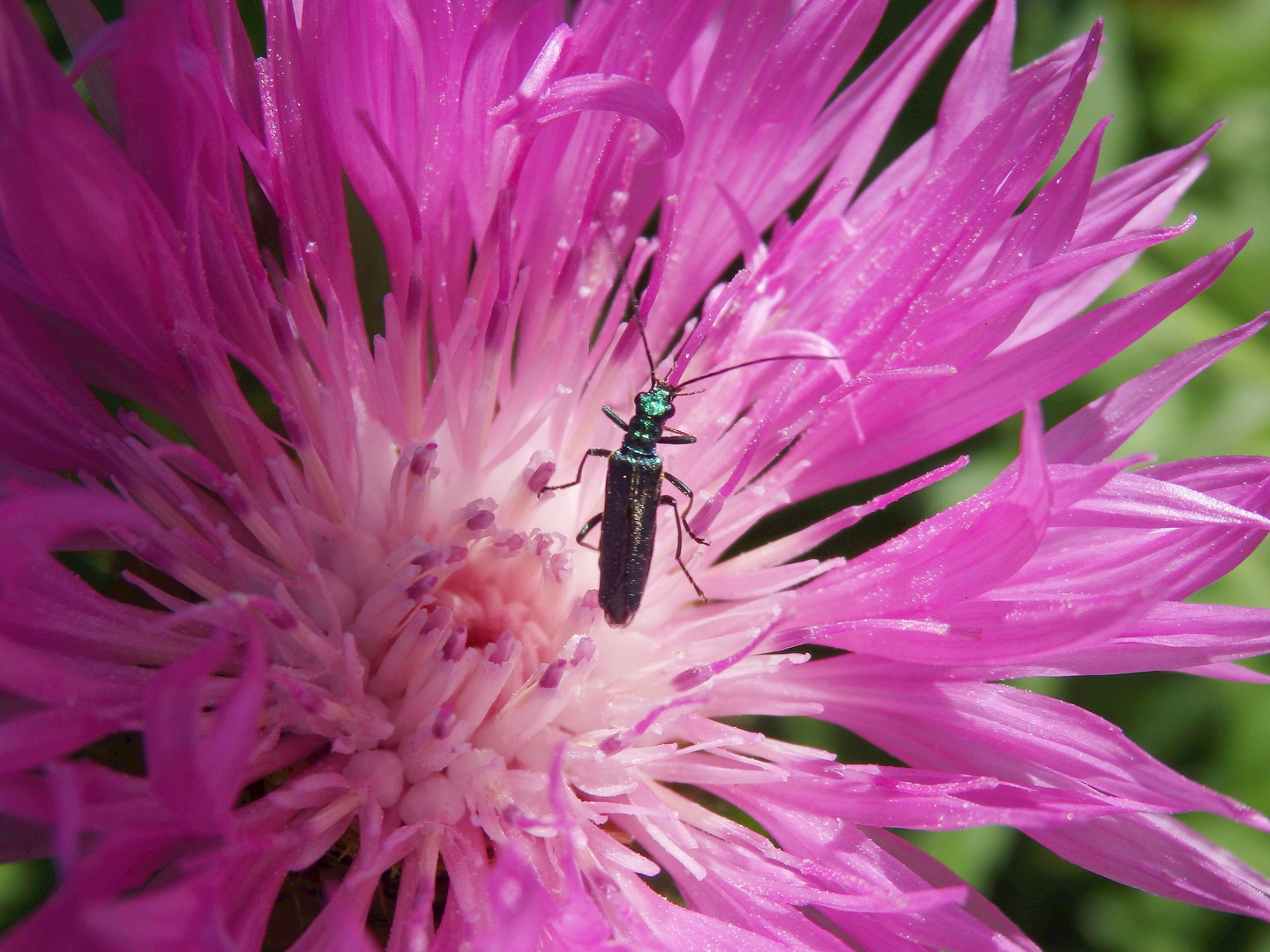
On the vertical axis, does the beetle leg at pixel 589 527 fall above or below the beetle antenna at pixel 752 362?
below

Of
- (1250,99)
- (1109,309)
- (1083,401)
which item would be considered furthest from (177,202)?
(1250,99)

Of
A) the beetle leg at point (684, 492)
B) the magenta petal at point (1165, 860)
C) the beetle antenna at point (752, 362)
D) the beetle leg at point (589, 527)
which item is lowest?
the magenta petal at point (1165, 860)

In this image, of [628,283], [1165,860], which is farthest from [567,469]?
[1165,860]

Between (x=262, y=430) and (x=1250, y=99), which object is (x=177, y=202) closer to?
(x=262, y=430)

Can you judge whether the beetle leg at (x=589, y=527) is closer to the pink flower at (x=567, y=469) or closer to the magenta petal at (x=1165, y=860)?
the pink flower at (x=567, y=469)

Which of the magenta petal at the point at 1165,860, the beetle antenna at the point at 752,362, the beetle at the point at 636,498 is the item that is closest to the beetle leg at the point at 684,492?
the beetle at the point at 636,498

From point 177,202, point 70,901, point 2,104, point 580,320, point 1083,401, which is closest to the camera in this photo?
point 70,901

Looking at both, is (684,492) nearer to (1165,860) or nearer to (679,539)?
(679,539)

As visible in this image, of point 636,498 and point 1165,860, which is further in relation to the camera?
point 636,498
